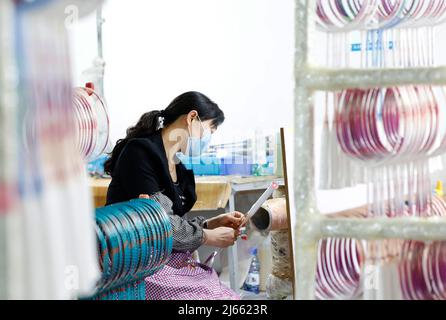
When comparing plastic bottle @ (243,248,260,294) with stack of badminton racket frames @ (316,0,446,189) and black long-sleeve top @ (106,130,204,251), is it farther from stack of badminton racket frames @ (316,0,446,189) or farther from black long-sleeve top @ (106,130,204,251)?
stack of badminton racket frames @ (316,0,446,189)

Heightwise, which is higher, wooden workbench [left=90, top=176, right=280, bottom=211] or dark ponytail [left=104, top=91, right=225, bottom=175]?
dark ponytail [left=104, top=91, right=225, bottom=175]

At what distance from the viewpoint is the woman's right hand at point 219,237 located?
2388mm

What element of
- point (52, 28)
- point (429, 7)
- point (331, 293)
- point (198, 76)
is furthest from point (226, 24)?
point (52, 28)

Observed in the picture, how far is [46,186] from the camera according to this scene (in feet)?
2.21

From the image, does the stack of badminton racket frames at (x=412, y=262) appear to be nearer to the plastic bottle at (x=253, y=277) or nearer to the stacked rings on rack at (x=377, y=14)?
the stacked rings on rack at (x=377, y=14)

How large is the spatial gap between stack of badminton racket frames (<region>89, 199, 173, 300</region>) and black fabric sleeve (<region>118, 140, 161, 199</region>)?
0.61m

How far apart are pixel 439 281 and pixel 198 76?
9.18 feet

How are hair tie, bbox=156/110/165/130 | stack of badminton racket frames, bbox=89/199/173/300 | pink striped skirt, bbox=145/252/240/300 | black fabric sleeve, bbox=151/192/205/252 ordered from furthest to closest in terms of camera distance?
1. hair tie, bbox=156/110/165/130
2. black fabric sleeve, bbox=151/192/205/252
3. pink striped skirt, bbox=145/252/240/300
4. stack of badminton racket frames, bbox=89/199/173/300

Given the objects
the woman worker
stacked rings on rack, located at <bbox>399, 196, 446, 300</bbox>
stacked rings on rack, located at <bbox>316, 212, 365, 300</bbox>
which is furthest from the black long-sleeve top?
stacked rings on rack, located at <bbox>399, 196, 446, 300</bbox>

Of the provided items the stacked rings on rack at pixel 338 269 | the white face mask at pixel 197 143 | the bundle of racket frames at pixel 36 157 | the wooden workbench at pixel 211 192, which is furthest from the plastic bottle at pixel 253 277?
the bundle of racket frames at pixel 36 157

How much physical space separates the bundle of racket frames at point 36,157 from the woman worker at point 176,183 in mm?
1373

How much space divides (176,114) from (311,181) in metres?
1.52

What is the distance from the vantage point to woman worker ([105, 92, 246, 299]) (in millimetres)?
2080

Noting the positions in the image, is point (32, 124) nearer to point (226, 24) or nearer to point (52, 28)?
point (52, 28)
